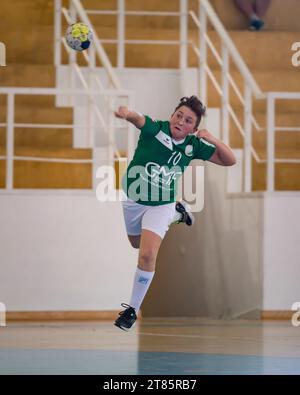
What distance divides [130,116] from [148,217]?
95cm

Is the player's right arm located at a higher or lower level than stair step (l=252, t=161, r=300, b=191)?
higher

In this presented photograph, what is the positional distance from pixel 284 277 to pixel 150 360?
167 inches

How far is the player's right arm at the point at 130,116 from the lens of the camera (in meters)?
9.58

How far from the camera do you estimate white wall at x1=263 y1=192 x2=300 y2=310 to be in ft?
42.4

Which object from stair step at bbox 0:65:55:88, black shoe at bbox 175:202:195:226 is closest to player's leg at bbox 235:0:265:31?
stair step at bbox 0:65:55:88

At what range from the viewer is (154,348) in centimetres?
992

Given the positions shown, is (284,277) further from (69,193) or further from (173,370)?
(173,370)

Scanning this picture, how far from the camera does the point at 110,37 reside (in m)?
15.8

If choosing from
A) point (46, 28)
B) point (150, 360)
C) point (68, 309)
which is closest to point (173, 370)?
point (150, 360)

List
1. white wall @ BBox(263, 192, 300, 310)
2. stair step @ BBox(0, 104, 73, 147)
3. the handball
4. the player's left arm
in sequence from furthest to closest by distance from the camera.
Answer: stair step @ BBox(0, 104, 73, 147) < white wall @ BBox(263, 192, 300, 310) < the handball < the player's left arm

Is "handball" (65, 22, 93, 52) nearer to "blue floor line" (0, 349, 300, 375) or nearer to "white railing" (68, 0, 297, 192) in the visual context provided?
"white railing" (68, 0, 297, 192)

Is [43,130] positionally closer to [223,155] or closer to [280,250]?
[280,250]

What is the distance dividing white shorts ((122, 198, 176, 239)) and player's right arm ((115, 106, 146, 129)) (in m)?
0.67
